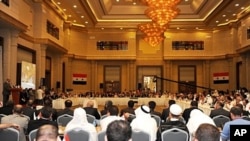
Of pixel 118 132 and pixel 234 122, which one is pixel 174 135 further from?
pixel 118 132

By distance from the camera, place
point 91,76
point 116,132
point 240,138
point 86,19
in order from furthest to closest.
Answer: point 91,76 < point 86,19 < point 240,138 < point 116,132

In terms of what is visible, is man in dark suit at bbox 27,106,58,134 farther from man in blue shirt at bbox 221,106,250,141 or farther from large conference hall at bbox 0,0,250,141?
large conference hall at bbox 0,0,250,141

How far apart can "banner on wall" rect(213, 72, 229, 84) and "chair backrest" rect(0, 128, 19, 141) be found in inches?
1006

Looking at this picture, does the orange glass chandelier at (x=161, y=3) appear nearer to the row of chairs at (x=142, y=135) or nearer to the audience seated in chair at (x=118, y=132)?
the row of chairs at (x=142, y=135)

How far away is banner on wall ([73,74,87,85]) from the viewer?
29.9 m

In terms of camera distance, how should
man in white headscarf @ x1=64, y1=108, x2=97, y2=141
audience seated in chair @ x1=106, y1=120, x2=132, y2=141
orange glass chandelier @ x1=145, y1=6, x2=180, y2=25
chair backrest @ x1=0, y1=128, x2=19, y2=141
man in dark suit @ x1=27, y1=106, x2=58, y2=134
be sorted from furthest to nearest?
orange glass chandelier @ x1=145, y1=6, x2=180, y2=25
man in dark suit @ x1=27, y1=106, x2=58, y2=134
man in white headscarf @ x1=64, y1=108, x2=97, y2=141
chair backrest @ x1=0, y1=128, x2=19, y2=141
audience seated in chair @ x1=106, y1=120, x2=132, y2=141

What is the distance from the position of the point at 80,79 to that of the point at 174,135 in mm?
25656

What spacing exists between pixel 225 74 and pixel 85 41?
1228cm

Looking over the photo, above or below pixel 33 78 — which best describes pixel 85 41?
above

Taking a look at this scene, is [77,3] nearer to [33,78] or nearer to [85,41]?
[33,78]

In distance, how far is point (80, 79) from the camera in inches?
1188

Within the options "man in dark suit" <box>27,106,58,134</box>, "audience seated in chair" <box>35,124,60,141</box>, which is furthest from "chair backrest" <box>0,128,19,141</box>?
"audience seated in chair" <box>35,124,60,141</box>

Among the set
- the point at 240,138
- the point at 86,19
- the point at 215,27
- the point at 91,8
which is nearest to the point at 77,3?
the point at 91,8

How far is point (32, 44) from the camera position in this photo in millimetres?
20141
